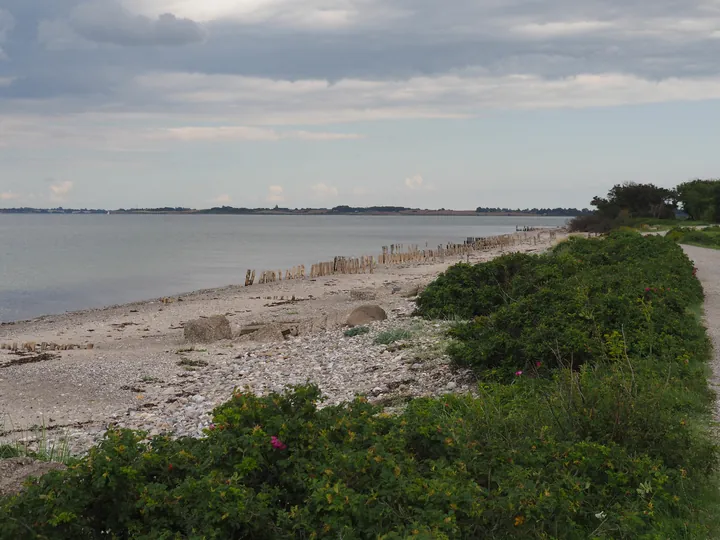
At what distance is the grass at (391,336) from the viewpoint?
39.8 feet

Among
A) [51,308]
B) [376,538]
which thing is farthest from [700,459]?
[51,308]

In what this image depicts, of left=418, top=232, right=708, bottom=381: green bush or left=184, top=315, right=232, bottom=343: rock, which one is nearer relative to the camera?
left=418, top=232, right=708, bottom=381: green bush

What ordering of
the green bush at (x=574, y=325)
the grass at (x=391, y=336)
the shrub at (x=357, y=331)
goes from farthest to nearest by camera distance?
the shrub at (x=357, y=331)
the grass at (x=391, y=336)
the green bush at (x=574, y=325)

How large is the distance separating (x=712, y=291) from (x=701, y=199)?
50098 mm

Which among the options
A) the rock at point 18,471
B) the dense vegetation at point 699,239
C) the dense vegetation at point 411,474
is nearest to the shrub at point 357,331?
the dense vegetation at point 411,474

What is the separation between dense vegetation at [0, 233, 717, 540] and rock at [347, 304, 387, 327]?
25.3ft

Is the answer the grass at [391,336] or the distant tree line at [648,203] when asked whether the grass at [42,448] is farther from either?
the distant tree line at [648,203]

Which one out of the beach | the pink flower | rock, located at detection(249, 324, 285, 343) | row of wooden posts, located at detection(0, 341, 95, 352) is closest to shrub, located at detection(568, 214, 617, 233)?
the beach

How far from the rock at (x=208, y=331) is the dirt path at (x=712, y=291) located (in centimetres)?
998

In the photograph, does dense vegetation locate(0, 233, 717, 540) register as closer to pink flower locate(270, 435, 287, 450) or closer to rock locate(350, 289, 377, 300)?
pink flower locate(270, 435, 287, 450)

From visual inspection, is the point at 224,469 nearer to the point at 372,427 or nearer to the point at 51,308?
the point at 372,427

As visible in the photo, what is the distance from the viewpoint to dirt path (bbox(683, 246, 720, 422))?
8.53 meters

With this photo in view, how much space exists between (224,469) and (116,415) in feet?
20.1

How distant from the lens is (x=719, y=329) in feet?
37.0
